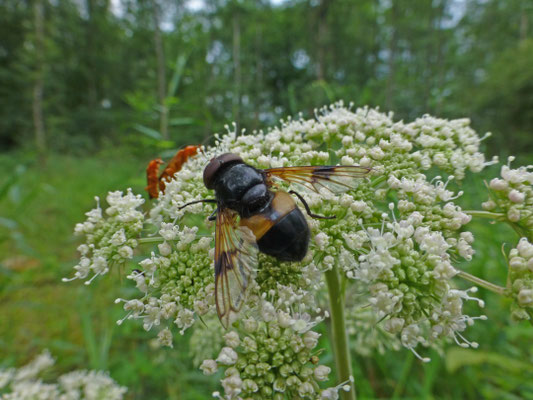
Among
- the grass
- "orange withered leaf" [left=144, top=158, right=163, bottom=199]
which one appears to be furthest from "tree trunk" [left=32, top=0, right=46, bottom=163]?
"orange withered leaf" [left=144, top=158, right=163, bottom=199]

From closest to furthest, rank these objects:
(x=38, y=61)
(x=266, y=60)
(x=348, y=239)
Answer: (x=348, y=239) → (x=38, y=61) → (x=266, y=60)

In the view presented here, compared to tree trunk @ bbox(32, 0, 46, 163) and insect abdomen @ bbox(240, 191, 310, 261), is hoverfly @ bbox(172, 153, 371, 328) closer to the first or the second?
insect abdomen @ bbox(240, 191, 310, 261)

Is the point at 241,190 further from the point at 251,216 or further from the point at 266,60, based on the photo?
the point at 266,60

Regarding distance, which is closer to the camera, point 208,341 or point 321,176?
point 321,176

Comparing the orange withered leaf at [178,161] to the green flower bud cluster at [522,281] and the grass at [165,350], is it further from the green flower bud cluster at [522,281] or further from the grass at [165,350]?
the green flower bud cluster at [522,281]

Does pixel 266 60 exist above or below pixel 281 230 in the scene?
above

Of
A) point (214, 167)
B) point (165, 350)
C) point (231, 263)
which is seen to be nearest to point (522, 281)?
point (231, 263)
